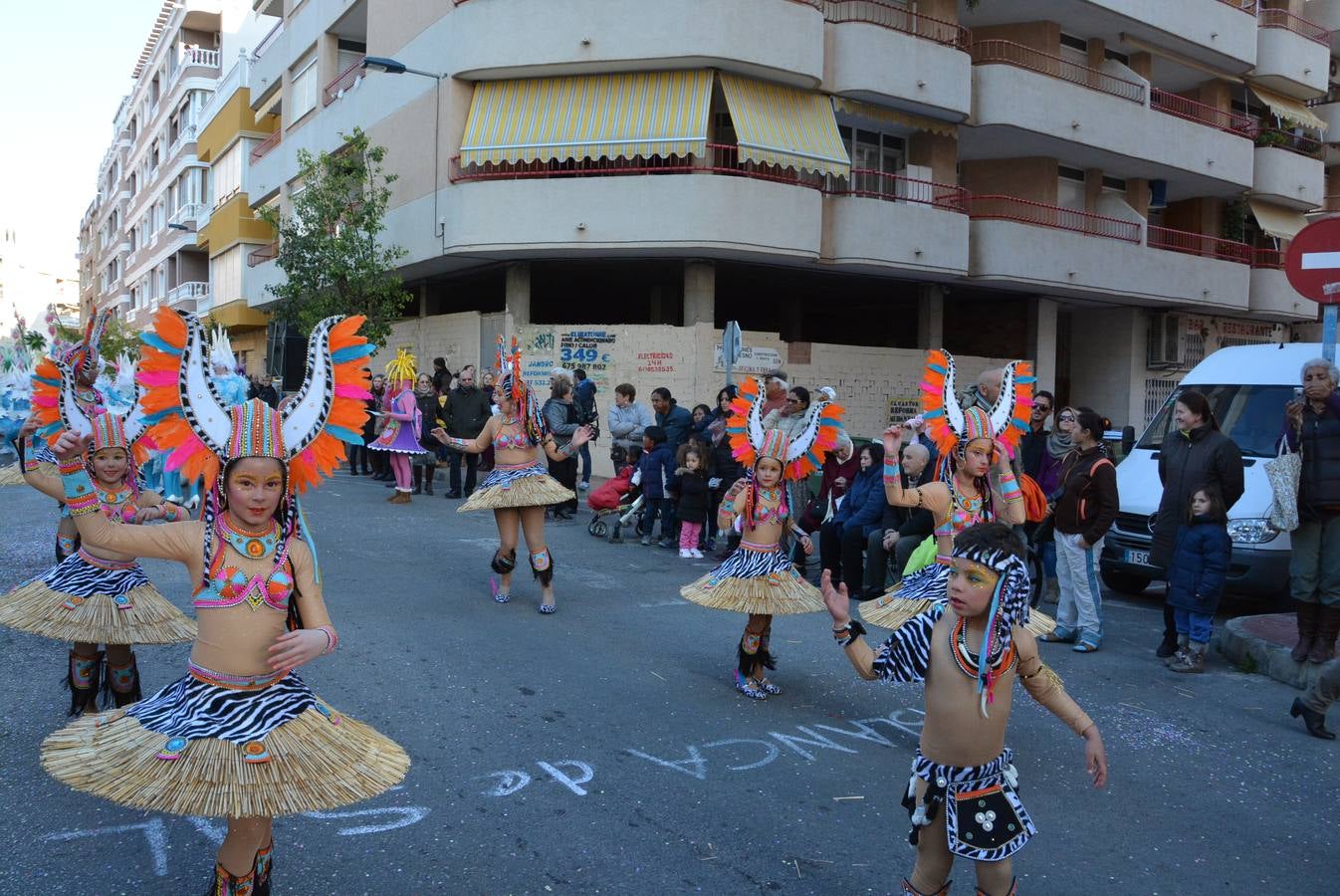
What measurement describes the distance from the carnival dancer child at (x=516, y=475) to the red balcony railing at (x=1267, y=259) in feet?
85.7

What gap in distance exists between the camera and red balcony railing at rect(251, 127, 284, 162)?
31.7 meters

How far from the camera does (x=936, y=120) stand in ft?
70.3

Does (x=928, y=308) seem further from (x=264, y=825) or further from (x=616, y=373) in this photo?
(x=264, y=825)

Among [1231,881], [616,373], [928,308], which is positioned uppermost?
[928,308]

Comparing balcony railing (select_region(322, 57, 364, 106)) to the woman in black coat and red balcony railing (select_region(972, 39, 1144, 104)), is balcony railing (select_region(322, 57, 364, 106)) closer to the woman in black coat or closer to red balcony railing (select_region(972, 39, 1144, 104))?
red balcony railing (select_region(972, 39, 1144, 104))

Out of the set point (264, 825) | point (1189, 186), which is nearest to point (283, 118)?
point (1189, 186)

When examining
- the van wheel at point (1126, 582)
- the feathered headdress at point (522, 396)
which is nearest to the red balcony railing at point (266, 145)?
the feathered headdress at point (522, 396)

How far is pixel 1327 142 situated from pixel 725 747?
115 ft

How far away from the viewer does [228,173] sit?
37.3 m

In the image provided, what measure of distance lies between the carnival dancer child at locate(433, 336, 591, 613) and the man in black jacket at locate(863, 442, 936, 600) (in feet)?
10.0

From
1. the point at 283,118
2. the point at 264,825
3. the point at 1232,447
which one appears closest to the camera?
the point at 264,825

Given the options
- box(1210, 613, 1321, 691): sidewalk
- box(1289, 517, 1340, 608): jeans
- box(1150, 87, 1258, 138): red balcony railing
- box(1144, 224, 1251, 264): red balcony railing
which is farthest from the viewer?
box(1144, 224, 1251, 264): red balcony railing

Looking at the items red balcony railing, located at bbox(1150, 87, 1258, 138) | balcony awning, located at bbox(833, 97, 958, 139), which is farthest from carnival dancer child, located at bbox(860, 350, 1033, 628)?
red balcony railing, located at bbox(1150, 87, 1258, 138)

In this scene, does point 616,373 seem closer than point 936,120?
Yes
